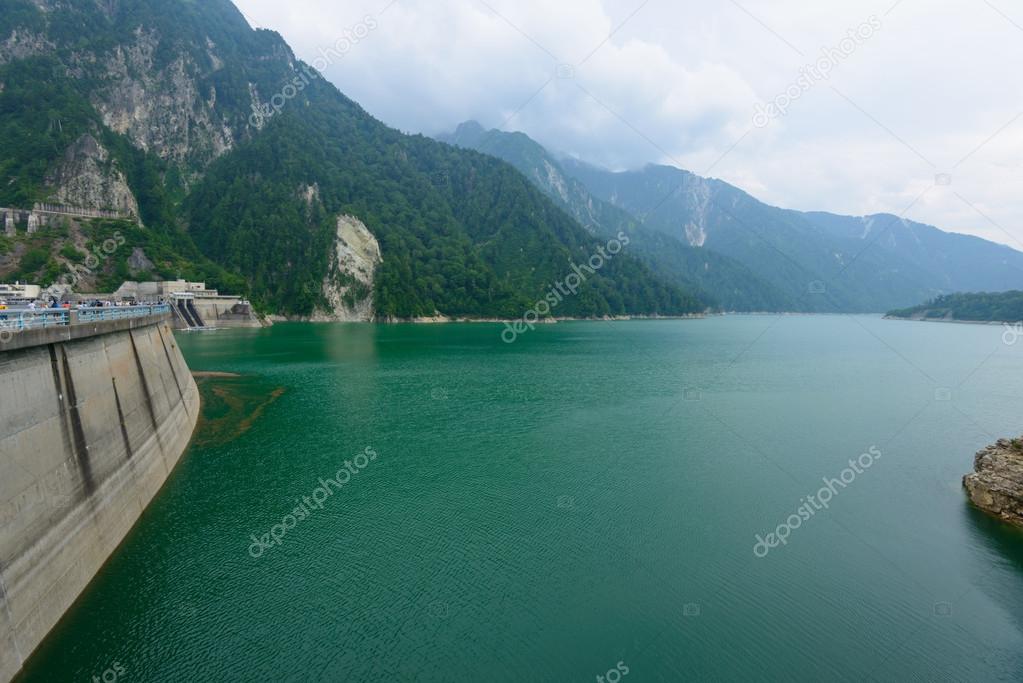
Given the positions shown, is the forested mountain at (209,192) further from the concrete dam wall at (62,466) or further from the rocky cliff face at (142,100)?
the concrete dam wall at (62,466)

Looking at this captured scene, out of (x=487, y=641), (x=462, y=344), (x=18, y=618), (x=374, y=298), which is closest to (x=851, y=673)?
(x=487, y=641)

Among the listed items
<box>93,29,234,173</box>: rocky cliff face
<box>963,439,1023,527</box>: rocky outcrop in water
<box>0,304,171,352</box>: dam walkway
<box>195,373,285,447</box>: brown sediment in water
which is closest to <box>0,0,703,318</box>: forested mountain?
<box>93,29,234,173</box>: rocky cliff face

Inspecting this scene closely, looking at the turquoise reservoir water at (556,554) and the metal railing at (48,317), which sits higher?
the metal railing at (48,317)

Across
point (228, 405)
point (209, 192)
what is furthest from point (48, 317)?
point (209, 192)

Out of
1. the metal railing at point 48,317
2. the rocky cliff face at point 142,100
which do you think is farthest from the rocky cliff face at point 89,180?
the metal railing at point 48,317

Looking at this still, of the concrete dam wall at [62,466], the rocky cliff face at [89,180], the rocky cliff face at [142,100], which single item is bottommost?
the concrete dam wall at [62,466]

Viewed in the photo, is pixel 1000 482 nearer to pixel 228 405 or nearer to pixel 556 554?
pixel 556 554
